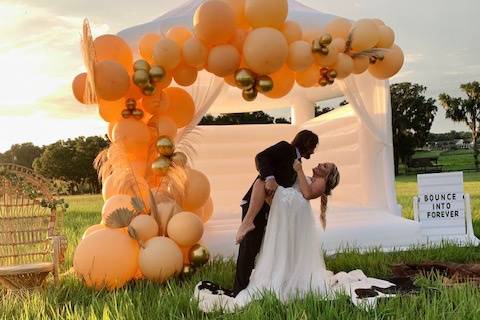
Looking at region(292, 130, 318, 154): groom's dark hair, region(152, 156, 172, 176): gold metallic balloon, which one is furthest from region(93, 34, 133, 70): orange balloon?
region(292, 130, 318, 154): groom's dark hair

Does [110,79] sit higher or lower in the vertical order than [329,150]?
higher

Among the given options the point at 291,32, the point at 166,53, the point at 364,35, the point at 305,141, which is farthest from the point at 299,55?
the point at 305,141

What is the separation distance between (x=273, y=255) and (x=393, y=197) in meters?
3.32

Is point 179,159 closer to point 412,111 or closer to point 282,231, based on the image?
point 282,231

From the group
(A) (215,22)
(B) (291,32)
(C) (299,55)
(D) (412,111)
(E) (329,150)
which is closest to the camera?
(A) (215,22)

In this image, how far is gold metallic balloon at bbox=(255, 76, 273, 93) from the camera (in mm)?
5059

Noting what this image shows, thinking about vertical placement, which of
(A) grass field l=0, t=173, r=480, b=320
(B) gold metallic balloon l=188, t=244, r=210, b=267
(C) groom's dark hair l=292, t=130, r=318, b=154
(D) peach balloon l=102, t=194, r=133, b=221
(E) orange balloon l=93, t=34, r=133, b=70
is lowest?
(A) grass field l=0, t=173, r=480, b=320

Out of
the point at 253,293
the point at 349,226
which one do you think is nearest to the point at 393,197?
the point at 349,226

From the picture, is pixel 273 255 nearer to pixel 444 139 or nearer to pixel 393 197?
pixel 393 197

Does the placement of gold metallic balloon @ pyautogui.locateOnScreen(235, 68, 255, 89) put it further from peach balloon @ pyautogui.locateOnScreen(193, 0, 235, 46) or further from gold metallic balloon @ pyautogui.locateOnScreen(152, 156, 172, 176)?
gold metallic balloon @ pyautogui.locateOnScreen(152, 156, 172, 176)

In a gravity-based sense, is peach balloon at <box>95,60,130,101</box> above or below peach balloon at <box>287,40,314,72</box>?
below

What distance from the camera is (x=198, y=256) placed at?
492cm

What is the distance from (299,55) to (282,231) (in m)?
1.83

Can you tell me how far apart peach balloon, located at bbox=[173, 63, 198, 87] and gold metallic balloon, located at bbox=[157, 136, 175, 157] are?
563mm
